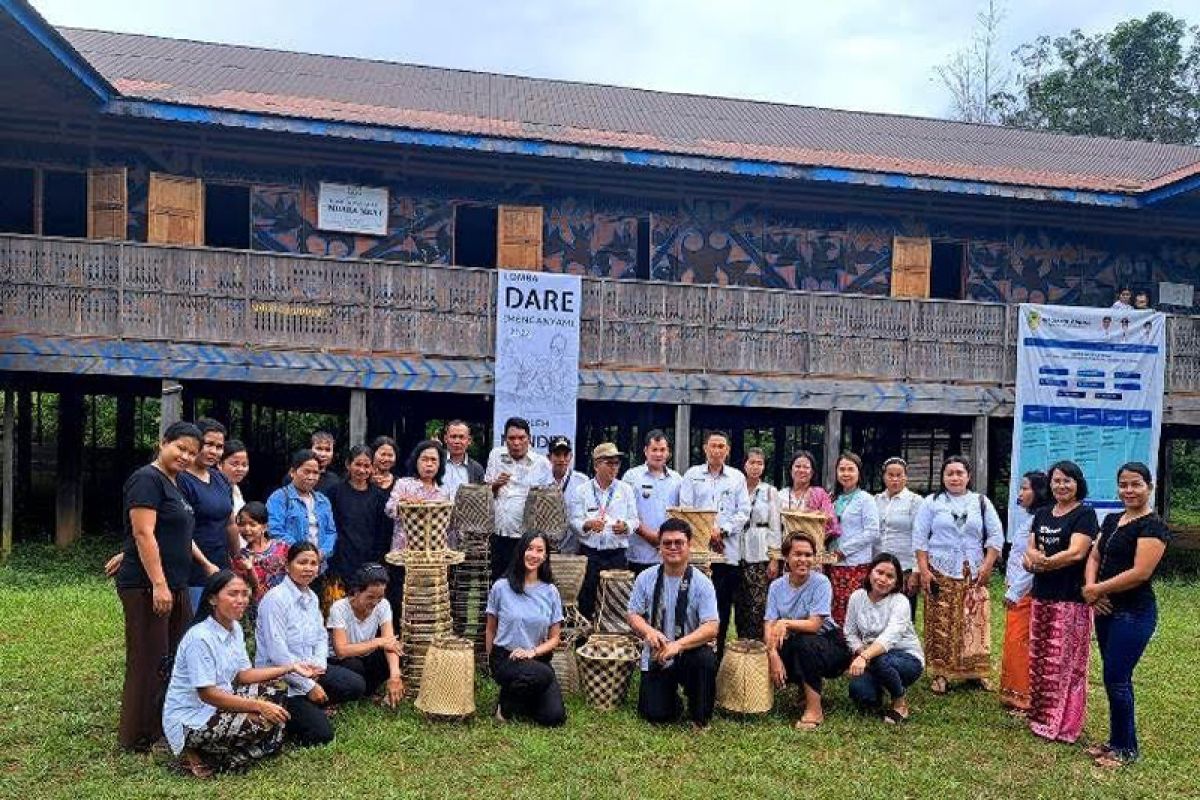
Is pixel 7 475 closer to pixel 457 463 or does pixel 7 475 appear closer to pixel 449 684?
pixel 457 463

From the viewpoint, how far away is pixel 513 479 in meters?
6.82

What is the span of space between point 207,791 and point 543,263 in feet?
29.2

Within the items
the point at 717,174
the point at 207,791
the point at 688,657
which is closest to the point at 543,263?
the point at 717,174

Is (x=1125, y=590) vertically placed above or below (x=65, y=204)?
below

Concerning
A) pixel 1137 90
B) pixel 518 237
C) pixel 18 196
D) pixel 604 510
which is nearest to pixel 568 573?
pixel 604 510

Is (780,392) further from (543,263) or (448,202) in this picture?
(448,202)

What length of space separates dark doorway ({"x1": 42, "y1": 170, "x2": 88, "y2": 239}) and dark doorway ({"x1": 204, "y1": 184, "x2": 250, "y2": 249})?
1.34 m

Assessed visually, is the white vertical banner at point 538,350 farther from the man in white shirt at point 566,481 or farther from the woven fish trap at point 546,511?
the woven fish trap at point 546,511

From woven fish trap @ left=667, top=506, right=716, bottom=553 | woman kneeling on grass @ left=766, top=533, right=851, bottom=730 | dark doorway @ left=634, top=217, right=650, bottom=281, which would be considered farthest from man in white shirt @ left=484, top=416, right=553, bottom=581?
dark doorway @ left=634, top=217, right=650, bottom=281

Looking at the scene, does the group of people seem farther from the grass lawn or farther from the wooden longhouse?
the wooden longhouse

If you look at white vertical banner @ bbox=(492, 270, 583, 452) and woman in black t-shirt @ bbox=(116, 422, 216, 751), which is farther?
white vertical banner @ bbox=(492, 270, 583, 452)

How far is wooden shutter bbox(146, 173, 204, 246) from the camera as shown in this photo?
38.1ft

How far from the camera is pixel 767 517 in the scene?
6.90m

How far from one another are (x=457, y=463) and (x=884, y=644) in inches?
119
